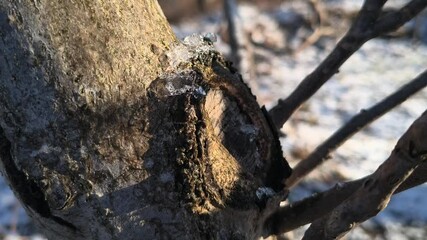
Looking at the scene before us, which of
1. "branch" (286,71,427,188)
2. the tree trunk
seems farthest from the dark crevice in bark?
"branch" (286,71,427,188)

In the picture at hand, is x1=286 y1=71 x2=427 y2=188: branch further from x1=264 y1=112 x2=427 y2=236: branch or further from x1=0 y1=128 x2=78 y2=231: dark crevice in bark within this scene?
x1=0 y1=128 x2=78 y2=231: dark crevice in bark

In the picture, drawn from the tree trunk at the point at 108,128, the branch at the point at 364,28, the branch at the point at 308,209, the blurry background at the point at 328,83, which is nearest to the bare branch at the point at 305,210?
the branch at the point at 308,209

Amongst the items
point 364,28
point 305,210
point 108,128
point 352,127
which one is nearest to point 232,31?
point 352,127

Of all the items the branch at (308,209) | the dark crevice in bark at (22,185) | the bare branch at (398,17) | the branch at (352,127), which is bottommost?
→ the branch at (308,209)

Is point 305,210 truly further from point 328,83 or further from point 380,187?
point 328,83

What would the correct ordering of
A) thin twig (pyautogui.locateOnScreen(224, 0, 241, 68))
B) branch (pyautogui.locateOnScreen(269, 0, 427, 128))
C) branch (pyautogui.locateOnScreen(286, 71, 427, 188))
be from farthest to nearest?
thin twig (pyautogui.locateOnScreen(224, 0, 241, 68)), branch (pyautogui.locateOnScreen(286, 71, 427, 188)), branch (pyautogui.locateOnScreen(269, 0, 427, 128))

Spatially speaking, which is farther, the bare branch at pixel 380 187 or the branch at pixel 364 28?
the branch at pixel 364 28

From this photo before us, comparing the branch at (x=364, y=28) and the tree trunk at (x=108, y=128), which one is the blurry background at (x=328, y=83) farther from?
the tree trunk at (x=108, y=128)

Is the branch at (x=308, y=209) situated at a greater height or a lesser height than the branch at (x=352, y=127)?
lesser
